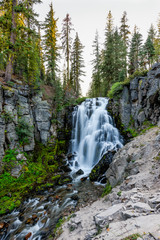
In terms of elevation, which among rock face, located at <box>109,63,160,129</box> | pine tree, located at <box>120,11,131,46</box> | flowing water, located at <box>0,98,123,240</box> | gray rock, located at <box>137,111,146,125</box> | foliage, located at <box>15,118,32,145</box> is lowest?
flowing water, located at <box>0,98,123,240</box>

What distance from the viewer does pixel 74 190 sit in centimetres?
776

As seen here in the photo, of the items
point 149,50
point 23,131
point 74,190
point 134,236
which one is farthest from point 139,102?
point 149,50

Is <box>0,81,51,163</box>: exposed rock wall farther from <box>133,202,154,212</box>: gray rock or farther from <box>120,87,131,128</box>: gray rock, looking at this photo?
<box>133,202,154,212</box>: gray rock

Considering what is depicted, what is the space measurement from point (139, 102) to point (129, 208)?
38.5 feet

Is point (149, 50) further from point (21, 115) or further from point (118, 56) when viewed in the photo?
point (21, 115)

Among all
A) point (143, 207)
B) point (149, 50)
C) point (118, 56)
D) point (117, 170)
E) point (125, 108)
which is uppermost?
point (149, 50)

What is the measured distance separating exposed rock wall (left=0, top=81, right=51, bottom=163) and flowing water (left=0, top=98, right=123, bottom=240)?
3.90 meters

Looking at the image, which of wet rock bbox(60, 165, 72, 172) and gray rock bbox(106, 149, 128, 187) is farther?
wet rock bbox(60, 165, 72, 172)

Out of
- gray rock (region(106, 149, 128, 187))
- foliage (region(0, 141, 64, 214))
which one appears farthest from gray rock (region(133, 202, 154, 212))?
foliage (region(0, 141, 64, 214))

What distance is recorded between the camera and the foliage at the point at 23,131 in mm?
10066

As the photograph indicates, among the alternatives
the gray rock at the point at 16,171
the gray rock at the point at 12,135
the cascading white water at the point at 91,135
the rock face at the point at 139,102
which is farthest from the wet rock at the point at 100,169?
the gray rock at the point at 12,135

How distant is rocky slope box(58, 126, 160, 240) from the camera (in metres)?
2.12

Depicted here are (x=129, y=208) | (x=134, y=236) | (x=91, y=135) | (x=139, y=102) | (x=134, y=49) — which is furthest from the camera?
(x=134, y=49)

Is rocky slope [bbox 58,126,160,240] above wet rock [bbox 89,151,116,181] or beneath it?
above
